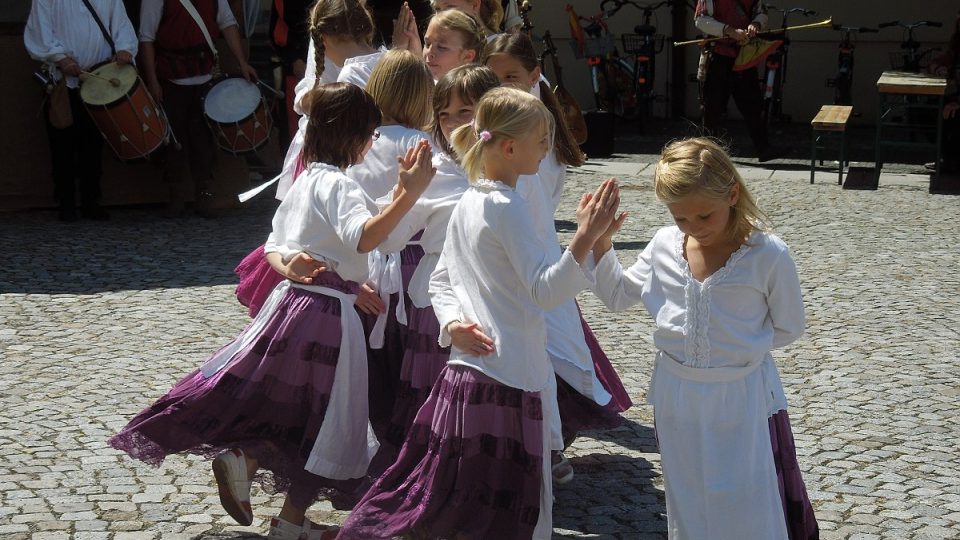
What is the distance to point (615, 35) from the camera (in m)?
16.8

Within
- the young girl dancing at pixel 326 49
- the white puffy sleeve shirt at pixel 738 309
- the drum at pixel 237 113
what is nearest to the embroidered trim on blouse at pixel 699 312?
the white puffy sleeve shirt at pixel 738 309

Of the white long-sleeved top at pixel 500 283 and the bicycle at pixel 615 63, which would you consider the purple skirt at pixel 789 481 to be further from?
the bicycle at pixel 615 63

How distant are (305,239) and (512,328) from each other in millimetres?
782

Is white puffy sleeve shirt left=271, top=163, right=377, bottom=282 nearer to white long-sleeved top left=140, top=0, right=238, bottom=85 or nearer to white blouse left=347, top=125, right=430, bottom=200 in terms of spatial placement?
white blouse left=347, top=125, right=430, bottom=200

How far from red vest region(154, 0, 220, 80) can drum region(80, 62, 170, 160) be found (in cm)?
40

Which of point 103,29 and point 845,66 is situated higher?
point 103,29

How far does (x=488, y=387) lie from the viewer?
11.8 feet

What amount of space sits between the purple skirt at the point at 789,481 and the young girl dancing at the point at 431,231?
1239 millimetres

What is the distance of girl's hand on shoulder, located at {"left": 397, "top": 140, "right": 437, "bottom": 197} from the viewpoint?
3.71m

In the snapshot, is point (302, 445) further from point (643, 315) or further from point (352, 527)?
point (643, 315)

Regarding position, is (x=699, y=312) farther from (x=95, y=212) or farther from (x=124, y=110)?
(x=95, y=212)

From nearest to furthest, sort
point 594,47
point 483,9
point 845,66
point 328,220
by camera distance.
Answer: point 328,220 → point 483,9 → point 845,66 → point 594,47

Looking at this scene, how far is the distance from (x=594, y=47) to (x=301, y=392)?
11915 millimetres

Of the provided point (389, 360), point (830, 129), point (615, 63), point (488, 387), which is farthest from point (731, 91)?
point (488, 387)
